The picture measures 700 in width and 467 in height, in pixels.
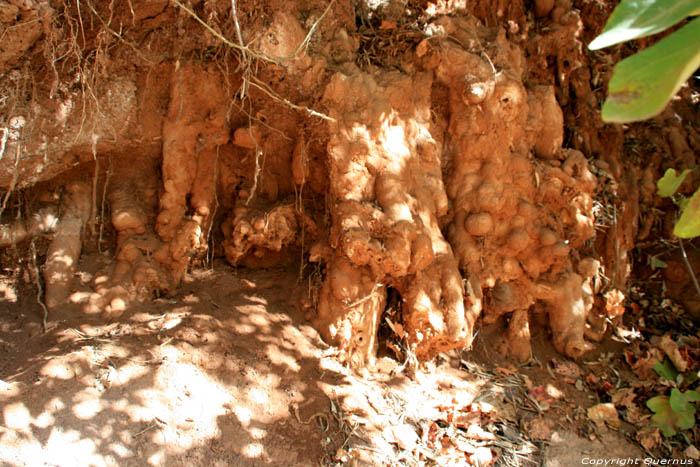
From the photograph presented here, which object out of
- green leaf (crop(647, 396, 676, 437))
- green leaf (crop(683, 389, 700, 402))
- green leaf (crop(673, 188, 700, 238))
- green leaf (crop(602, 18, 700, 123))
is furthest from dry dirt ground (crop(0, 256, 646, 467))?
green leaf (crop(602, 18, 700, 123))

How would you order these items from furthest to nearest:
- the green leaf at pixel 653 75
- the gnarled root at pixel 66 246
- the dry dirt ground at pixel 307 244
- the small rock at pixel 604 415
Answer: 1. the small rock at pixel 604 415
2. the gnarled root at pixel 66 246
3. the dry dirt ground at pixel 307 244
4. the green leaf at pixel 653 75

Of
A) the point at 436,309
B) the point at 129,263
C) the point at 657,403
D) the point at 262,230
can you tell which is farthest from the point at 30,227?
the point at 657,403

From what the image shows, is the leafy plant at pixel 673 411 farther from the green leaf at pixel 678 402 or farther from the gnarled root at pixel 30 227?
the gnarled root at pixel 30 227

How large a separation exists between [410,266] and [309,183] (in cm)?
108

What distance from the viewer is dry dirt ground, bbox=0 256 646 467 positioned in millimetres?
2482

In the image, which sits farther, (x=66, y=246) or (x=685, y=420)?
(x=685, y=420)

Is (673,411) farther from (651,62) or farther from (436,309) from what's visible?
(651,62)

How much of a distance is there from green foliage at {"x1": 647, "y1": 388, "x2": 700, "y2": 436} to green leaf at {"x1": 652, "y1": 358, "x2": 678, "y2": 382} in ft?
1.28

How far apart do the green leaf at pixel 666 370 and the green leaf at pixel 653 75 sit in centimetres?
435

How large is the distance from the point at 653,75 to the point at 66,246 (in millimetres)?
3595

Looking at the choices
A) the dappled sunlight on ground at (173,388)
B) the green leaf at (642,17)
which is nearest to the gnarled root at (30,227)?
the dappled sunlight on ground at (173,388)

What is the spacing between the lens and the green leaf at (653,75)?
2.03ft

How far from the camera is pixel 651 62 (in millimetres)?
647

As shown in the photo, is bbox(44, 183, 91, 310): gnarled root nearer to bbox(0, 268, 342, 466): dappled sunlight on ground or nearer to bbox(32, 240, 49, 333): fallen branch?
bbox(32, 240, 49, 333): fallen branch
